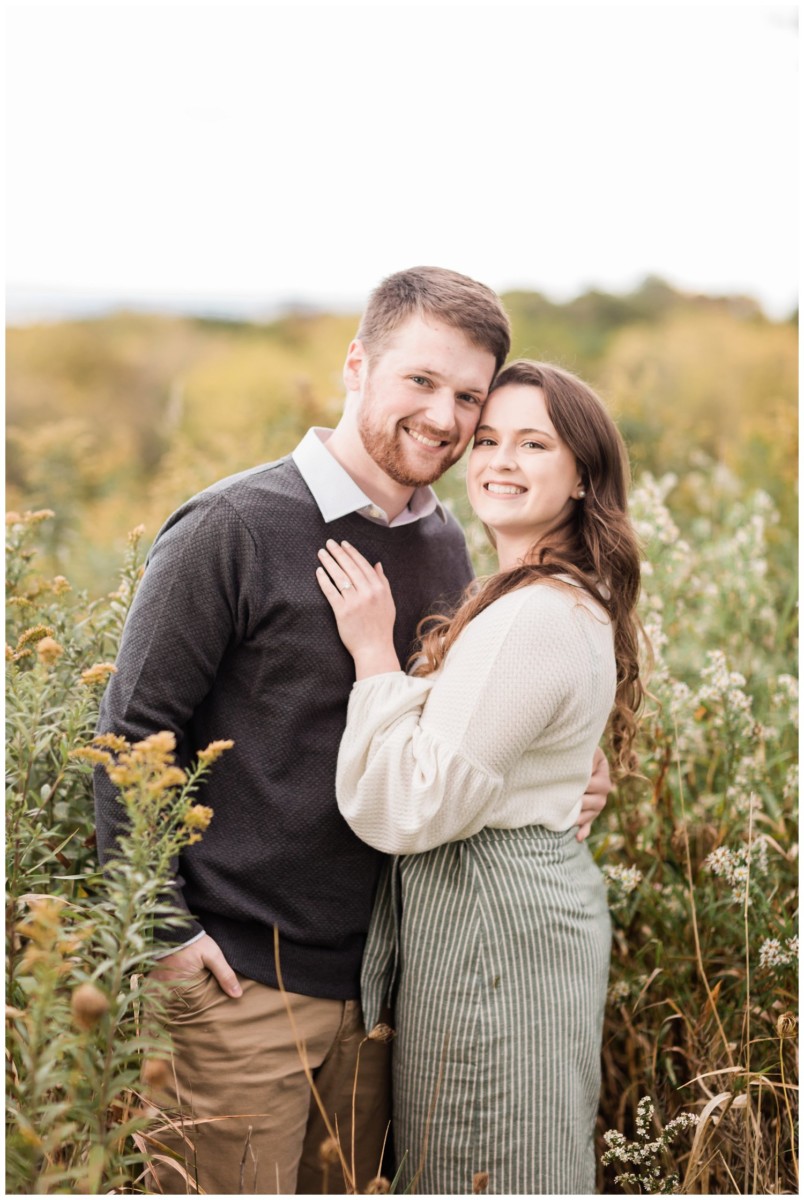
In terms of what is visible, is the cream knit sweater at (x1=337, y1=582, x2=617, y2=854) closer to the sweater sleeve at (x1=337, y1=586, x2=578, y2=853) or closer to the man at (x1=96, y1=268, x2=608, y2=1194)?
the sweater sleeve at (x1=337, y1=586, x2=578, y2=853)

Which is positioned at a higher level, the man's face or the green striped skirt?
the man's face

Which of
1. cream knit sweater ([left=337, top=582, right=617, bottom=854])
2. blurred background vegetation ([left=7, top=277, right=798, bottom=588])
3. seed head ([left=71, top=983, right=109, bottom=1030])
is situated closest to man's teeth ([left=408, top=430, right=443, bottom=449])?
cream knit sweater ([left=337, top=582, right=617, bottom=854])

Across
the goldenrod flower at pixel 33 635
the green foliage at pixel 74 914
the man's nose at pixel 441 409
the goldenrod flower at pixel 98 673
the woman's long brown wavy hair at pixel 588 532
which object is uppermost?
the man's nose at pixel 441 409

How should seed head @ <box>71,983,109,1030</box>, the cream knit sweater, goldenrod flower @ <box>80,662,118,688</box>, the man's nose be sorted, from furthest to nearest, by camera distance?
the man's nose → the cream knit sweater → goldenrod flower @ <box>80,662,118,688</box> → seed head @ <box>71,983,109,1030</box>

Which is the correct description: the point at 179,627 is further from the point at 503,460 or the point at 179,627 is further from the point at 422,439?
the point at 503,460

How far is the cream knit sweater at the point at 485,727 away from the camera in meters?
2.12

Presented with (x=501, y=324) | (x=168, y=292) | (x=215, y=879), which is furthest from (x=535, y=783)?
(x=168, y=292)

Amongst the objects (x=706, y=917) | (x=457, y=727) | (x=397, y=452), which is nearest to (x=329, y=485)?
(x=397, y=452)

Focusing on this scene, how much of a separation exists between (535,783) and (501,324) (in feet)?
3.80

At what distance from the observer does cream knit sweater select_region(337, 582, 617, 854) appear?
6.96ft

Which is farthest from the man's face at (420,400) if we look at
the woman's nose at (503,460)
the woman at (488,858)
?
the woman at (488,858)

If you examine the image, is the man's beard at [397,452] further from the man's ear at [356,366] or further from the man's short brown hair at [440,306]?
the man's short brown hair at [440,306]

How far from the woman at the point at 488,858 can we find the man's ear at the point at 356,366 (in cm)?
49

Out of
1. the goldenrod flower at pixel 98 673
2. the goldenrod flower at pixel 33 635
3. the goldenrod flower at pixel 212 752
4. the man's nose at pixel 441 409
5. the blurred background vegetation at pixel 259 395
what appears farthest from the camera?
the blurred background vegetation at pixel 259 395
